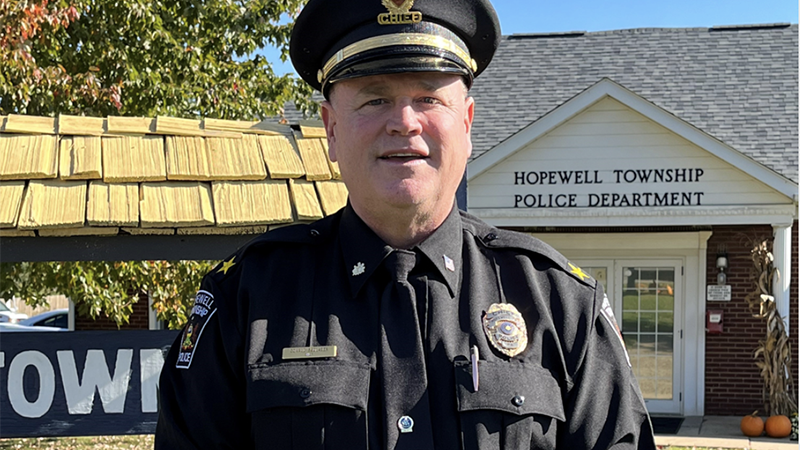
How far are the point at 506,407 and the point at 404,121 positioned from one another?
0.64 m

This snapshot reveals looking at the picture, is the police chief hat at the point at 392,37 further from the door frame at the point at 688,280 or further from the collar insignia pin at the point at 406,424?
the door frame at the point at 688,280

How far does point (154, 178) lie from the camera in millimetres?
3311

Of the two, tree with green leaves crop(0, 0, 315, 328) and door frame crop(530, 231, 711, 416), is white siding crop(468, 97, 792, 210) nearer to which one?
door frame crop(530, 231, 711, 416)

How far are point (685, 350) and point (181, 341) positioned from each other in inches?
435

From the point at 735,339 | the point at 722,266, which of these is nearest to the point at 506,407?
the point at 722,266

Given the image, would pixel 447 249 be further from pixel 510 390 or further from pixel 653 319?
pixel 653 319

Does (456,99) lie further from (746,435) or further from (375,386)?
(746,435)

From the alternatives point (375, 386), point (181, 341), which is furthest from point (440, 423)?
point (181, 341)

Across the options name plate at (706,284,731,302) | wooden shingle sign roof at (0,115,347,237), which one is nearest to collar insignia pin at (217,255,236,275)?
wooden shingle sign roof at (0,115,347,237)

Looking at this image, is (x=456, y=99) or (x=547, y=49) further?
(x=547, y=49)

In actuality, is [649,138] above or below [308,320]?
above

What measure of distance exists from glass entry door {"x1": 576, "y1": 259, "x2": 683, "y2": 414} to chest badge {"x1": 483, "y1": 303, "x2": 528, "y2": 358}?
10.5 meters

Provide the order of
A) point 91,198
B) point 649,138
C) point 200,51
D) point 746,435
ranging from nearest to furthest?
1. point 91,198
2. point 200,51
3. point 746,435
4. point 649,138

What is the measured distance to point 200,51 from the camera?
26.7 feet
